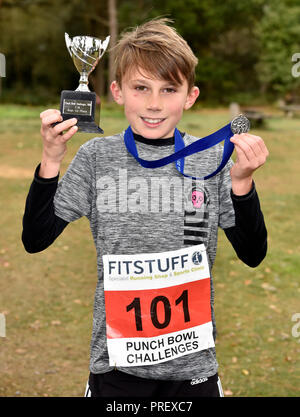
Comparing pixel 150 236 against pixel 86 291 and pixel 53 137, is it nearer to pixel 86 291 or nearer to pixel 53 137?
pixel 53 137

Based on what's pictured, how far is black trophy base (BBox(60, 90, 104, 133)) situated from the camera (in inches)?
91.7

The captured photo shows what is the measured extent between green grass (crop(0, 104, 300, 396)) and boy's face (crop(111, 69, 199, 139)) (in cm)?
310

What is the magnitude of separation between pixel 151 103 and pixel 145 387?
115 centimetres

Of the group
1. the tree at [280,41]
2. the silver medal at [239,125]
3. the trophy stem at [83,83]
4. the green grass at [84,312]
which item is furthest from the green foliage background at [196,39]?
the silver medal at [239,125]

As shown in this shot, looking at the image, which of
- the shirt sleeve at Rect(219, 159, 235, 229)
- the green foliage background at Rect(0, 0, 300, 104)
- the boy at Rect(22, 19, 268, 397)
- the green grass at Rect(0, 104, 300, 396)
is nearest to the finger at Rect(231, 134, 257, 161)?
the boy at Rect(22, 19, 268, 397)

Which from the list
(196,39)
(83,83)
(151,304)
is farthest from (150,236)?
(196,39)

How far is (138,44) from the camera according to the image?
2.43 meters

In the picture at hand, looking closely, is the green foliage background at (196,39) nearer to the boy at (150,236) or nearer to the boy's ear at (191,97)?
the boy's ear at (191,97)

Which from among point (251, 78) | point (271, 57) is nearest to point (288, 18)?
point (271, 57)

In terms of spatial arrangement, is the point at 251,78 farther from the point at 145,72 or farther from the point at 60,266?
the point at 145,72

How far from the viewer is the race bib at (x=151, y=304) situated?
2381 mm

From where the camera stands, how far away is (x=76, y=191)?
94.8 inches

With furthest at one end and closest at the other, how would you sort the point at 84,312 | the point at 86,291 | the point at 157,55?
the point at 86,291 → the point at 84,312 → the point at 157,55

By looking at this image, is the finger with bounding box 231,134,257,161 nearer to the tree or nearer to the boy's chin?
the boy's chin
